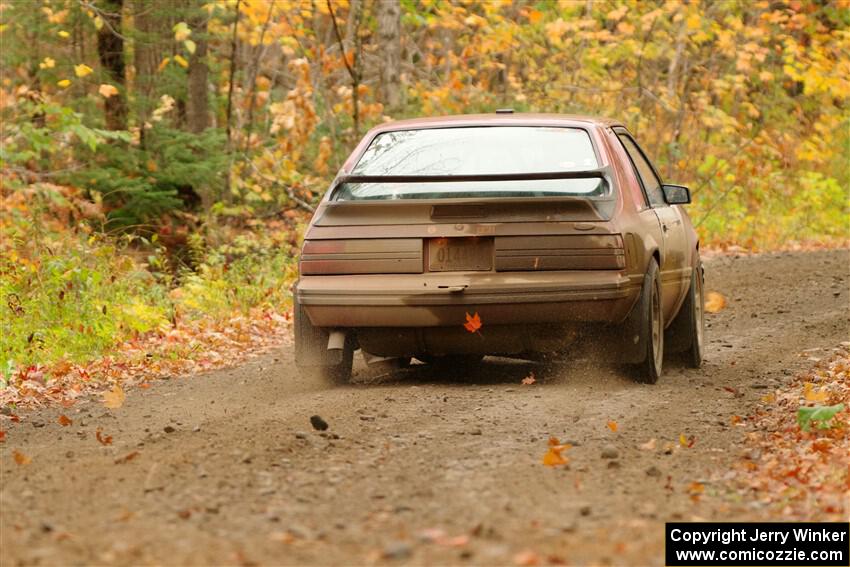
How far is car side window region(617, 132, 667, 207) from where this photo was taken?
8531 millimetres

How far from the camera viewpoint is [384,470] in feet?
17.3

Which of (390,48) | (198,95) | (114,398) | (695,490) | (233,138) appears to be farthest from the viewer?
(390,48)

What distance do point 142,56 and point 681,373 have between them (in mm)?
12095

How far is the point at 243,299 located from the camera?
1302 cm

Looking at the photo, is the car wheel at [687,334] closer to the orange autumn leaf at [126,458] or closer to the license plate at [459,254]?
the license plate at [459,254]

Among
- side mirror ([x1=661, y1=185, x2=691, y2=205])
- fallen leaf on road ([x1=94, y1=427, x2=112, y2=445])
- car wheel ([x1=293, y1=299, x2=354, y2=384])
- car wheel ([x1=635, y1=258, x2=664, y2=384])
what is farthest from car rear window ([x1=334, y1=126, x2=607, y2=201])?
→ fallen leaf on road ([x1=94, y1=427, x2=112, y2=445])

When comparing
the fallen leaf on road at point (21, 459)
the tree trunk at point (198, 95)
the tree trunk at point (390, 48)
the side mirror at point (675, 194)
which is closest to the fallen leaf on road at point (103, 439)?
the fallen leaf on road at point (21, 459)

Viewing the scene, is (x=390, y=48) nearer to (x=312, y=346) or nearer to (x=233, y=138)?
(x=233, y=138)

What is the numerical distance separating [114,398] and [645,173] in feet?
13.0

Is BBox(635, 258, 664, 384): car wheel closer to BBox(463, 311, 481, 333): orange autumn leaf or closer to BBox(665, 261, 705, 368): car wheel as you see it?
BBox(665, 261, 705, 368): car wheel

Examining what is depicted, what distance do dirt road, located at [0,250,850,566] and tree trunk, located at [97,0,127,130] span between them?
28.1 feet

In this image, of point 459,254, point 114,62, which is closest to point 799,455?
point 459,254

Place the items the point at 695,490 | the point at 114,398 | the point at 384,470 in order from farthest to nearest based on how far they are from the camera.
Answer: the point at 114,398 → the point at 384,470 → the point at 695,490

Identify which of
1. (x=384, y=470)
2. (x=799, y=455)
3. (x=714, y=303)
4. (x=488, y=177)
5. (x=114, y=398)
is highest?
(x=488, y=177)
